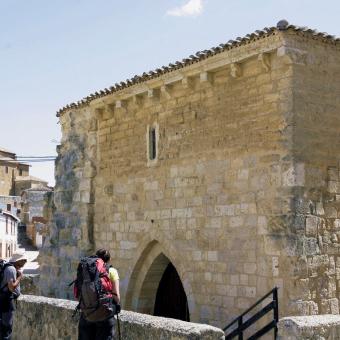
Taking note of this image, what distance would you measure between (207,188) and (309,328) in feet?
16.0

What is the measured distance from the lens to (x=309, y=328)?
544 centimetres

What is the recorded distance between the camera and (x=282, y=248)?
8.72 meters

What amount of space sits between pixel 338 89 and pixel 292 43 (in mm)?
1180

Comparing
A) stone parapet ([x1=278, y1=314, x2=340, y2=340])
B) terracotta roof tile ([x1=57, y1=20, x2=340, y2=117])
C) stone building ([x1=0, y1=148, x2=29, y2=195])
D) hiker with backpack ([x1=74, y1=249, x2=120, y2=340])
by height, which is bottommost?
stone parapet ([x1=278, y1=314, x2=340, y2=340])

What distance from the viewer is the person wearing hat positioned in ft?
24.3

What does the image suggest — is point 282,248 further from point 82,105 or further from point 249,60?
point 82,105

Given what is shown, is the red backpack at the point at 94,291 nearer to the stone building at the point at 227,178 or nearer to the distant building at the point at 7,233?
the stone building at the point at 227,178

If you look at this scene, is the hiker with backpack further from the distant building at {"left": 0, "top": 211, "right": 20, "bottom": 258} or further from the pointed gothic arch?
the distant building at {"left": 0, "top": 211, "right": 20, "bottom": 258}

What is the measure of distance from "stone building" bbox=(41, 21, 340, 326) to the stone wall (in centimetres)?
→ 297

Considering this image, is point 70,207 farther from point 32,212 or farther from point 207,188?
point 32,212

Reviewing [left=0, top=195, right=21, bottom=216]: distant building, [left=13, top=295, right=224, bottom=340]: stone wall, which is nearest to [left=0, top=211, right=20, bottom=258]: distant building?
[left=0, top=195, right=21, bottom=216]: distant building

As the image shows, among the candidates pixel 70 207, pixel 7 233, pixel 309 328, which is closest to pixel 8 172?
pixel 7 233

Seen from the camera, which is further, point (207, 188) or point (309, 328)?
point (207, 188)

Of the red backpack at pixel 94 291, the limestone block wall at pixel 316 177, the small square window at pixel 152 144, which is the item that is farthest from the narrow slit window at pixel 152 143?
the red backpack at pixel 94 291
